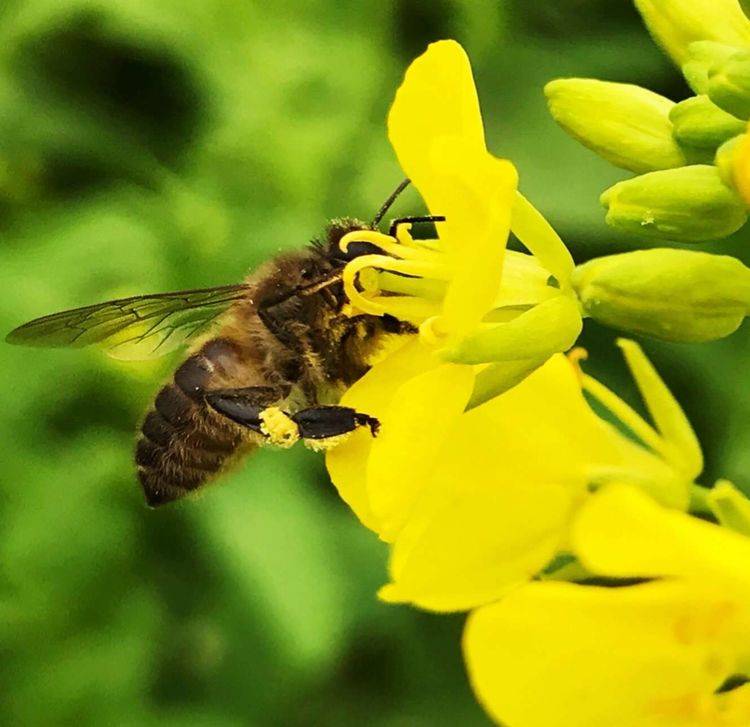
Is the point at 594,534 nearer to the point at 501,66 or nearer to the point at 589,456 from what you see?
the point at 589,456

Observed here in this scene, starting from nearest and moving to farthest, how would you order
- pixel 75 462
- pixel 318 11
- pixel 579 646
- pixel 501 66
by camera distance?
pixel 579 646 < pixel 75 462 < pixel 318 11 < pixel 501 66

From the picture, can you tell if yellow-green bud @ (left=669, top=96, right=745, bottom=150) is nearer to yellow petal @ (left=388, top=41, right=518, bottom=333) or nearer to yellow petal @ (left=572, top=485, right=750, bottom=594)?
yellow petal @ (left=388, top=41, right=518, bottom=333)

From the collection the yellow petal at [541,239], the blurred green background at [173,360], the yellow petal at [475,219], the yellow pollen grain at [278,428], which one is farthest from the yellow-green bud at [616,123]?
the blurred green background at [173,360]

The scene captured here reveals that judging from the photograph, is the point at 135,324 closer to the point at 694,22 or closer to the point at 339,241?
the point at 339,241

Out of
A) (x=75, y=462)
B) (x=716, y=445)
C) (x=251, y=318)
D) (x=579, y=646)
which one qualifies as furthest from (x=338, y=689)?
(x=579, y=646)

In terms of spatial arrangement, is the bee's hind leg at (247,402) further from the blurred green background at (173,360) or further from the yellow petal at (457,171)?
the blurred green background at (173,360)

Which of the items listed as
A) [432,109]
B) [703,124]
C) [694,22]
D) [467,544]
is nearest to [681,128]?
[703,124]
